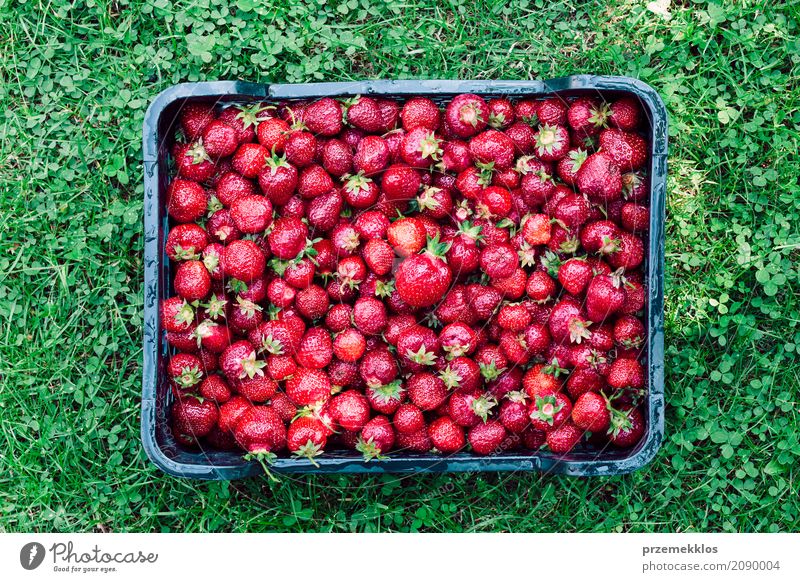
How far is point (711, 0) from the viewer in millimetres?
2455

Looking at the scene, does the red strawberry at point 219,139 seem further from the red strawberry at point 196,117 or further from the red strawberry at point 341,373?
the red strawberry at point 341,373

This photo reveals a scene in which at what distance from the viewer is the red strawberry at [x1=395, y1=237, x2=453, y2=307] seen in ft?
6.49

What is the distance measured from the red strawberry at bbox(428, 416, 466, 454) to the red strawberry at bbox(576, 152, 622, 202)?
0.76m

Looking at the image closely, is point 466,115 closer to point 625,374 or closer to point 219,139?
point 219,139

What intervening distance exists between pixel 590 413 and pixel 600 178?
66 cm

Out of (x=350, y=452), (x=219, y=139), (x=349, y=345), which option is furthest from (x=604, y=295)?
(x=219, y=139)

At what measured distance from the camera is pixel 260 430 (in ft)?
6.71

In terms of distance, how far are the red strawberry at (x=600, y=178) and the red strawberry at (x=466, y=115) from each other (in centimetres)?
32

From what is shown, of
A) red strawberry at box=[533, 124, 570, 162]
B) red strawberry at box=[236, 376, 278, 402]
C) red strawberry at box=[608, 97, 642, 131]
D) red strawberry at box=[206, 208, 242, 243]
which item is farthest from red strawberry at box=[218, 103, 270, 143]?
red strawberry at box=[608, 97, 642, 131]

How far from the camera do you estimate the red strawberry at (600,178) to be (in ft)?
6.71

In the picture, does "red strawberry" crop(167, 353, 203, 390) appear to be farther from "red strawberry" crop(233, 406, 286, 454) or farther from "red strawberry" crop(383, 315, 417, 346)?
"red strawberry" crop(383, 315, 417, 346)
